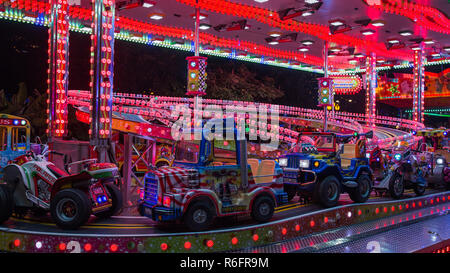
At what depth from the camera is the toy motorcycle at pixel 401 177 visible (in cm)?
912

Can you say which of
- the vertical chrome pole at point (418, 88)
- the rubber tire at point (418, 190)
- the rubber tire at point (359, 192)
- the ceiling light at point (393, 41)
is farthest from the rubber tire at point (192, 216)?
the vertical chrome pole at point (418, 88)

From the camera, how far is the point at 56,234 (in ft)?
17.3

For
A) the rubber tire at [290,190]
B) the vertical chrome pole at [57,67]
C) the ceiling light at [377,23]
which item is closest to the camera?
the rubber tire at [290,190]

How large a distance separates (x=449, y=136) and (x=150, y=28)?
39.7ft

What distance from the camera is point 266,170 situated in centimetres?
705

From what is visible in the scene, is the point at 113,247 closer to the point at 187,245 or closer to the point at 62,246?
→ the point at 62,246

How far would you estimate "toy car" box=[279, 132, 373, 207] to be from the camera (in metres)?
7.58

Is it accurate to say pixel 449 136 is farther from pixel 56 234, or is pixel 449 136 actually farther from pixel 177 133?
pixel 56 234

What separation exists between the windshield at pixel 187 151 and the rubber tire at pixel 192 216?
0.68m

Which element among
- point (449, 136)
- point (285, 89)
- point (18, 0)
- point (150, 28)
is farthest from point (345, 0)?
point (285, 89)

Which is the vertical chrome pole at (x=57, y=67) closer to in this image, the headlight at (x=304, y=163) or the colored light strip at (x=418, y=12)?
the headlight at (x=304, y=163)

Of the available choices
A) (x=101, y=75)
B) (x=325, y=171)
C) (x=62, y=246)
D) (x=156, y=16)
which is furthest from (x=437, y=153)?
(x=62, y=246)

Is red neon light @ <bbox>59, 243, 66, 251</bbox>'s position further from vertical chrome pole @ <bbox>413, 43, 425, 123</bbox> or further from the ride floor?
vertical chrome pole @ <bbox>413, 43, 425, 123</bbox>

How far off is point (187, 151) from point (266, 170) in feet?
4.97
